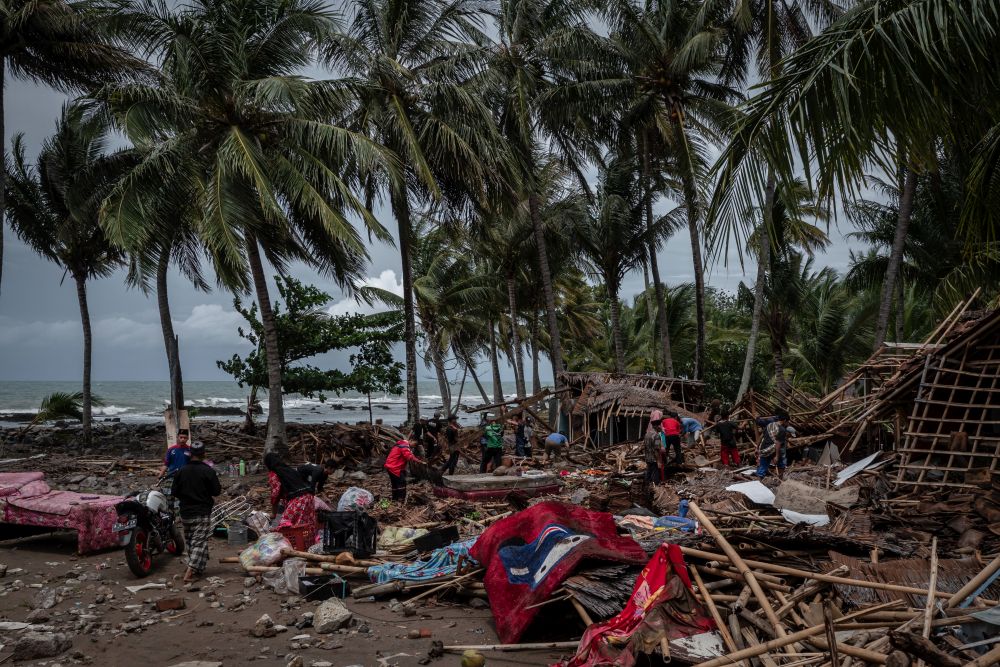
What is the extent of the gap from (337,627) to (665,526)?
4291 millimetres

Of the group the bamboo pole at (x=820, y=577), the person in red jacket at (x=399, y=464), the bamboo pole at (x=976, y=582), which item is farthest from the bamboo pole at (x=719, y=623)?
the person in red jacket at (x=399, y=464)

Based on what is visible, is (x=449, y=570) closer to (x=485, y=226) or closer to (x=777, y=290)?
(x=485, y=226)

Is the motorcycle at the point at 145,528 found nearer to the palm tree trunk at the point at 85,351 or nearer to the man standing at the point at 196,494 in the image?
the man standing at the point at 196,494

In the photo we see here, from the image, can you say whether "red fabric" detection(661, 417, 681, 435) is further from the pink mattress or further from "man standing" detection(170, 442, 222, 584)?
the pink mattress

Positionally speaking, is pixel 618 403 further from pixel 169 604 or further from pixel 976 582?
pixel 976 582

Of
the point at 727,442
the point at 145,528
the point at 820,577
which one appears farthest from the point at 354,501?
the point at 727,442

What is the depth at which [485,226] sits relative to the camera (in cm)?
2194

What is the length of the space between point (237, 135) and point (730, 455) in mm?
12479

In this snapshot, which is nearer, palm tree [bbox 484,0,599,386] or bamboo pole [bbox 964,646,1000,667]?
bamboo pole [bbox 964,646,1000,667]

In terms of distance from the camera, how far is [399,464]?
11.8 m

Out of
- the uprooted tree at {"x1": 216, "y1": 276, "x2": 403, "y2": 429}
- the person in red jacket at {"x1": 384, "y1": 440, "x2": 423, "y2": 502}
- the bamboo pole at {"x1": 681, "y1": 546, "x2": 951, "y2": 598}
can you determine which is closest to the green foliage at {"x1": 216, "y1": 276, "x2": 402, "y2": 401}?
the uprooted tree at {"x1": 216, "y1": 276, "x2": 403, "y2": 429}

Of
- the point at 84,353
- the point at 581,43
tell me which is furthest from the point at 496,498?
the point at 84,353

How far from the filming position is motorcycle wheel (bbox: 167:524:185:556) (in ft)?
29.1

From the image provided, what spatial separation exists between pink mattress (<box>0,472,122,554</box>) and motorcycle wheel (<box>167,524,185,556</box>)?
0.80 metres
